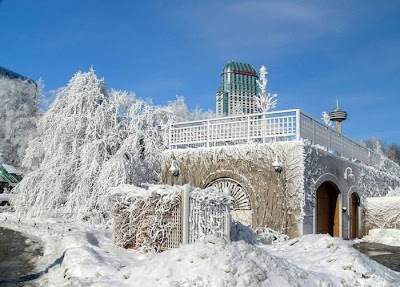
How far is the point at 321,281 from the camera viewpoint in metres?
6.37

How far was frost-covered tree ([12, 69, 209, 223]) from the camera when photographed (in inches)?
717

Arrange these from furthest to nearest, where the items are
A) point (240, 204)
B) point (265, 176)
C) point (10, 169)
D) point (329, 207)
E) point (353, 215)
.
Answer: point (10, 169), point (353, 215), point (329, 207), point (240, 204), point (265, 176)

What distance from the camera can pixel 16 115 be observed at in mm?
33500

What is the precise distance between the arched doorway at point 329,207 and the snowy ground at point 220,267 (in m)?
5.57

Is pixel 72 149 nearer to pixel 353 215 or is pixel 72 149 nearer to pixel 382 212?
pixel 353 215

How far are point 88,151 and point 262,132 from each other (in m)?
9.34

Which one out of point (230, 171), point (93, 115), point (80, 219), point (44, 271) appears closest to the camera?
point (44, 271)

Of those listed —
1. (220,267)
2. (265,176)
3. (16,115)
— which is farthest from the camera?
(16,115)

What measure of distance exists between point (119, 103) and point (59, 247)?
39.2ft

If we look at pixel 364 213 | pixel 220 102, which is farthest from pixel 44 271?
pixel 220 102

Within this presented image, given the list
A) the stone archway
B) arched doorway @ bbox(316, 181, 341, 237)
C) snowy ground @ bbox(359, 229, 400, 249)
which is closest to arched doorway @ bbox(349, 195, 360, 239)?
the stone archway

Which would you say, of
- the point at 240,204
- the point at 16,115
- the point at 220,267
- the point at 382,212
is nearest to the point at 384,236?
the point at 382,212

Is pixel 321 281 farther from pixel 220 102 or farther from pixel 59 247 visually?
pixel 220 102

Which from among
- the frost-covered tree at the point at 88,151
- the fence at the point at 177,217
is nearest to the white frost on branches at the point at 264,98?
the frost-covered tree at the point at 88,151
